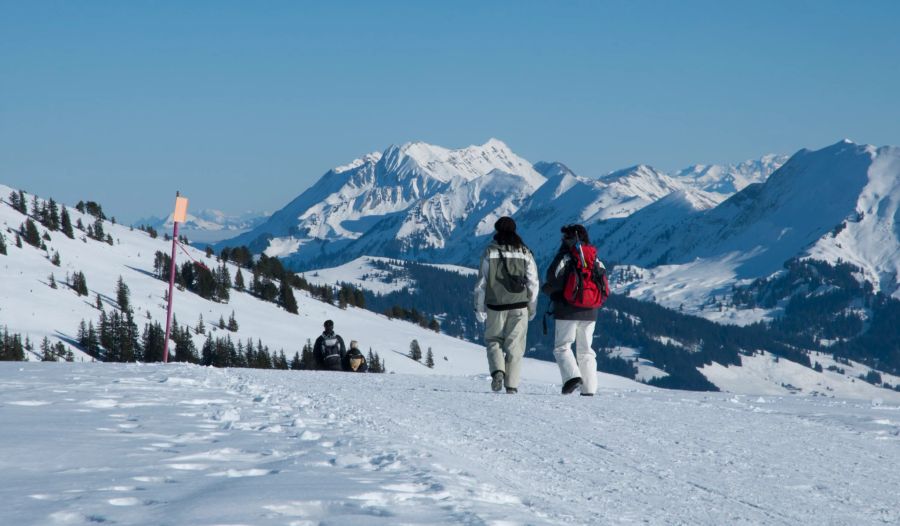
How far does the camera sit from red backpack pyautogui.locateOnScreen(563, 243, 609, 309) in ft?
50.1

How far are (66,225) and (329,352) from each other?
129 m

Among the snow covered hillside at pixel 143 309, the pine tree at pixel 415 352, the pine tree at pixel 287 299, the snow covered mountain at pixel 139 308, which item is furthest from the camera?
the pine tree at pixel 287 299

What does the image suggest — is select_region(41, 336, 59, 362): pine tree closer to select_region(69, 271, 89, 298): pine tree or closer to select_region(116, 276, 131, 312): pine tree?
select_region(116, 276, 131, 312): pine tree

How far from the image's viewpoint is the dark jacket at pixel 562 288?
1537 cm

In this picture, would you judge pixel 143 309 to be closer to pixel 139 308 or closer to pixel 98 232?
pixel 139 308

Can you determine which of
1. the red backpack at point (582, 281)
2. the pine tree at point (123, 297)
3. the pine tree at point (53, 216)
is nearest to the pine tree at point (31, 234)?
the pine tree at point (53, 216)

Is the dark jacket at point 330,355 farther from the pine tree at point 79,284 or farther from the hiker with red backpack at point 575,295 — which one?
the pine tree at point 79,284

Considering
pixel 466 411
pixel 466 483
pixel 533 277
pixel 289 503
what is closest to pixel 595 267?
pixel 533 277

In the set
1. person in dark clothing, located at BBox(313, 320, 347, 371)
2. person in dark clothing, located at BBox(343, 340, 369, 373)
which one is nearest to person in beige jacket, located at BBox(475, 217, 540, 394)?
person in dark clothing, located at BBox(343, 340, 369, 373)

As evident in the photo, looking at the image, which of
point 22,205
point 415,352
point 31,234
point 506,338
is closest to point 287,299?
point 415,352

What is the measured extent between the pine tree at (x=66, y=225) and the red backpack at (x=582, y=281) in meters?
138

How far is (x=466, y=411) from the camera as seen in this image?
12.4 m

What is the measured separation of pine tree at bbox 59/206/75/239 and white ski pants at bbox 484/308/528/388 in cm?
13770

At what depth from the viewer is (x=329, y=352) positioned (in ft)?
86.9
